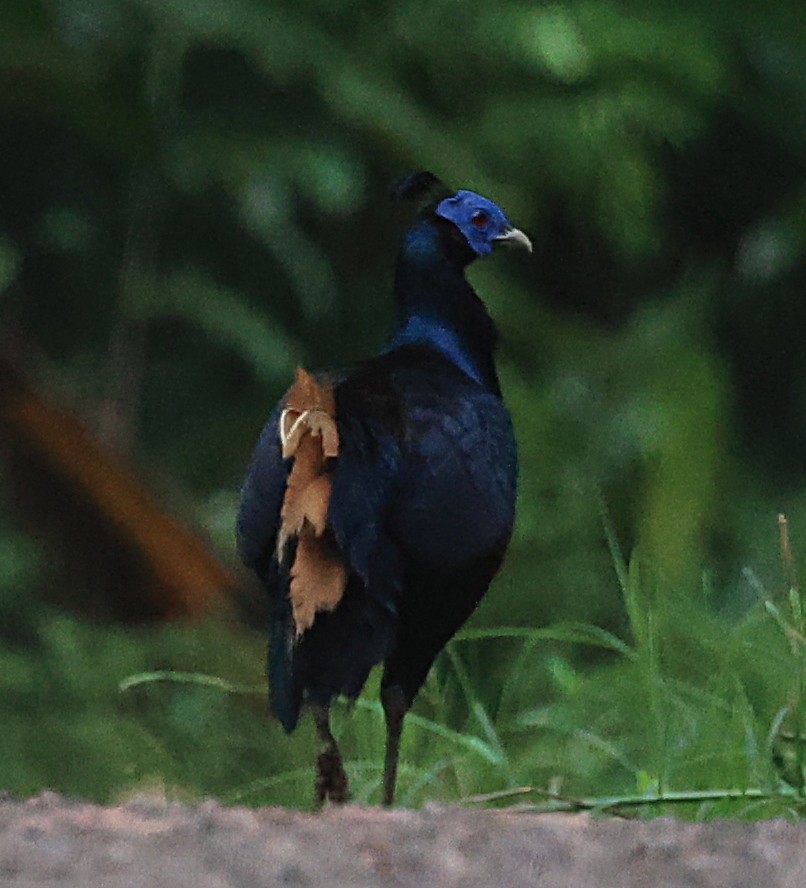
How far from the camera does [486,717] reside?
11.4 ft

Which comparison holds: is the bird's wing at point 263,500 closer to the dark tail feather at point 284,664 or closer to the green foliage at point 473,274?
the dark tail feather at point 284,664

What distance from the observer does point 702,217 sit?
589 centimetres

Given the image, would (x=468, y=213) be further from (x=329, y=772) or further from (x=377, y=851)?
(x=377, y=851)

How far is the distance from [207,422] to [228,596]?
931 mm

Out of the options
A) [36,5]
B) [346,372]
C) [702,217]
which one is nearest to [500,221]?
[346,372]

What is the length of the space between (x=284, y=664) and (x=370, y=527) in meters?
0.26

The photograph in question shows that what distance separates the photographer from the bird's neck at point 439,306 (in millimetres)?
3381

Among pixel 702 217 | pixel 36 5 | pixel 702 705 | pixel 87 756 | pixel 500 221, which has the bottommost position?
pixel 87 756

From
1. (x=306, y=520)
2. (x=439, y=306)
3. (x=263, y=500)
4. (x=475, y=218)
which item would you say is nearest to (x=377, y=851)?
(x=306, y=520)

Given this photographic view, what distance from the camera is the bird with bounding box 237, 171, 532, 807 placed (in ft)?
9.34

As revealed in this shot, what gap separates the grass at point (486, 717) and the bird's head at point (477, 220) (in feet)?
2.02

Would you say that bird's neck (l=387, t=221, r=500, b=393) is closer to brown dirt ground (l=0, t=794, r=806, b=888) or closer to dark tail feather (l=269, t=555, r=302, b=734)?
dark tail feather (l=269, t=555, r=302, b=734)

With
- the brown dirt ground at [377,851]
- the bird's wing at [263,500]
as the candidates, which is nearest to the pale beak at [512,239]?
the bird's wing at [263,500]

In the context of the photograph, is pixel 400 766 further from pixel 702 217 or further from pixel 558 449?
pixel 702 217
